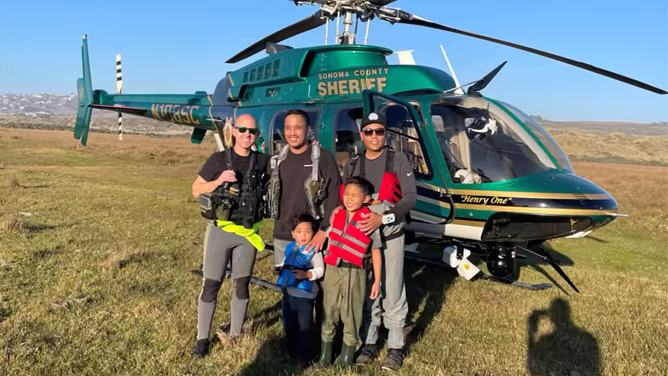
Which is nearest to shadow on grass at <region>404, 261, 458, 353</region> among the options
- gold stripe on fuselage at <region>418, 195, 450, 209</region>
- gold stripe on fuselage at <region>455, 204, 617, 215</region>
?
gold stripe on fuselage at <region>418, 195, 450, 209</region>

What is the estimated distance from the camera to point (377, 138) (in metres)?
3.49

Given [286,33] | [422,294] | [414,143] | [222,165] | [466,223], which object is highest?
[286,33]

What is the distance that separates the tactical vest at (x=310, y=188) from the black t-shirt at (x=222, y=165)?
0.48 feet

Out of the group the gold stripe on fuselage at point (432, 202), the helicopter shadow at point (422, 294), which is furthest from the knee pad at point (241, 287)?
the gold stripe on fuselage at point (432, 202)

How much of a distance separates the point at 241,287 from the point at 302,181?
101cm

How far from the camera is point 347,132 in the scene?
216 inches

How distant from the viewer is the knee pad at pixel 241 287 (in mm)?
3609

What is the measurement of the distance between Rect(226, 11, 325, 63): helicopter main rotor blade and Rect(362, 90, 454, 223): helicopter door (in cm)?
288

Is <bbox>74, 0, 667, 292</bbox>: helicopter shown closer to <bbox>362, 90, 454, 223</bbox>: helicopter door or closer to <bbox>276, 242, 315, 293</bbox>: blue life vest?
<bbox>362, 90, 454, 223</bbox>: helicopter door

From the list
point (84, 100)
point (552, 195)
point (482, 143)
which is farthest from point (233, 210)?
point (84, 100)

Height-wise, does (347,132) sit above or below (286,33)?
below

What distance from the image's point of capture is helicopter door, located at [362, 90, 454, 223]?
4.70 metres

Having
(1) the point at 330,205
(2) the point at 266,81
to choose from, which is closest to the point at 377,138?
(1) the point at 330,205

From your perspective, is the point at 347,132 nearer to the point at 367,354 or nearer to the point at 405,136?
the point at 405,136
